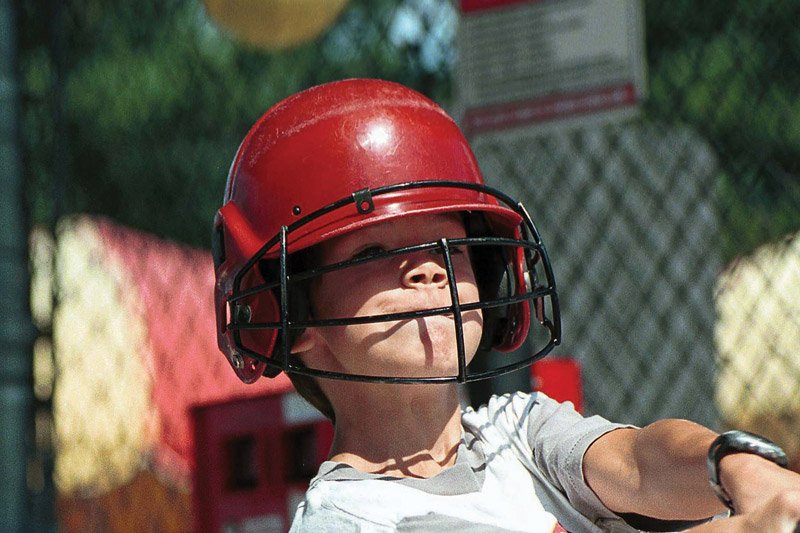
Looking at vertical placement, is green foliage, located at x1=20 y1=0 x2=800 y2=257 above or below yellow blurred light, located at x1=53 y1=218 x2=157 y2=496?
above

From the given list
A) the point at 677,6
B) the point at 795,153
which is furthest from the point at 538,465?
the point at 795,153

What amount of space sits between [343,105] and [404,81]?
2346mm

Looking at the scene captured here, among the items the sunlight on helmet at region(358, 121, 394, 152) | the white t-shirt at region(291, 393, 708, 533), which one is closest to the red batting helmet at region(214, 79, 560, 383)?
the sunlight on helmet at region(358, 121, 394, 152)

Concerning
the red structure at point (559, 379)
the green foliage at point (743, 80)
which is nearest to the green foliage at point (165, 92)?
the green foliage at point (743, 80)

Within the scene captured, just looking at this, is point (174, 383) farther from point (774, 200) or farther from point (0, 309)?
point (0, 309)

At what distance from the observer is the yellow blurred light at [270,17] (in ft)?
10.5

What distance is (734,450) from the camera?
1.09m

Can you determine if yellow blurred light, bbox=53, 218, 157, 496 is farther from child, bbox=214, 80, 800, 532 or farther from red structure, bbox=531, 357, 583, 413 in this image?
child, bbox=214, 80, 800, 532

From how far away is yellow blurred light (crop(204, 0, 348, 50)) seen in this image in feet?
10.5

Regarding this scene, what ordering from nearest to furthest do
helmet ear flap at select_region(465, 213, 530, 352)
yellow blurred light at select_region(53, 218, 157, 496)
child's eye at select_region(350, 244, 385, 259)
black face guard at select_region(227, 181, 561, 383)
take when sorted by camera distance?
black face guard at select_region(227, 181, 561, 383)
child's eye at select_region(350, 244, 385, 259)
helmet ear flap at select_region(465, 213, 530, 352)
yellow blurred light at select_region(53, 218, 157, 496)

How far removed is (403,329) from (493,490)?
0.21 m

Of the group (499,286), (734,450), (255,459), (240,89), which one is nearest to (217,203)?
(240,89)

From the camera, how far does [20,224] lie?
204 centimetres

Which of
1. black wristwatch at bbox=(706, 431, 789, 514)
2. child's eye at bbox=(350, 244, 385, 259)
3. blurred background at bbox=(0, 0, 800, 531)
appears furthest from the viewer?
blurred background at bbox=(0, 0, 800, 531)
